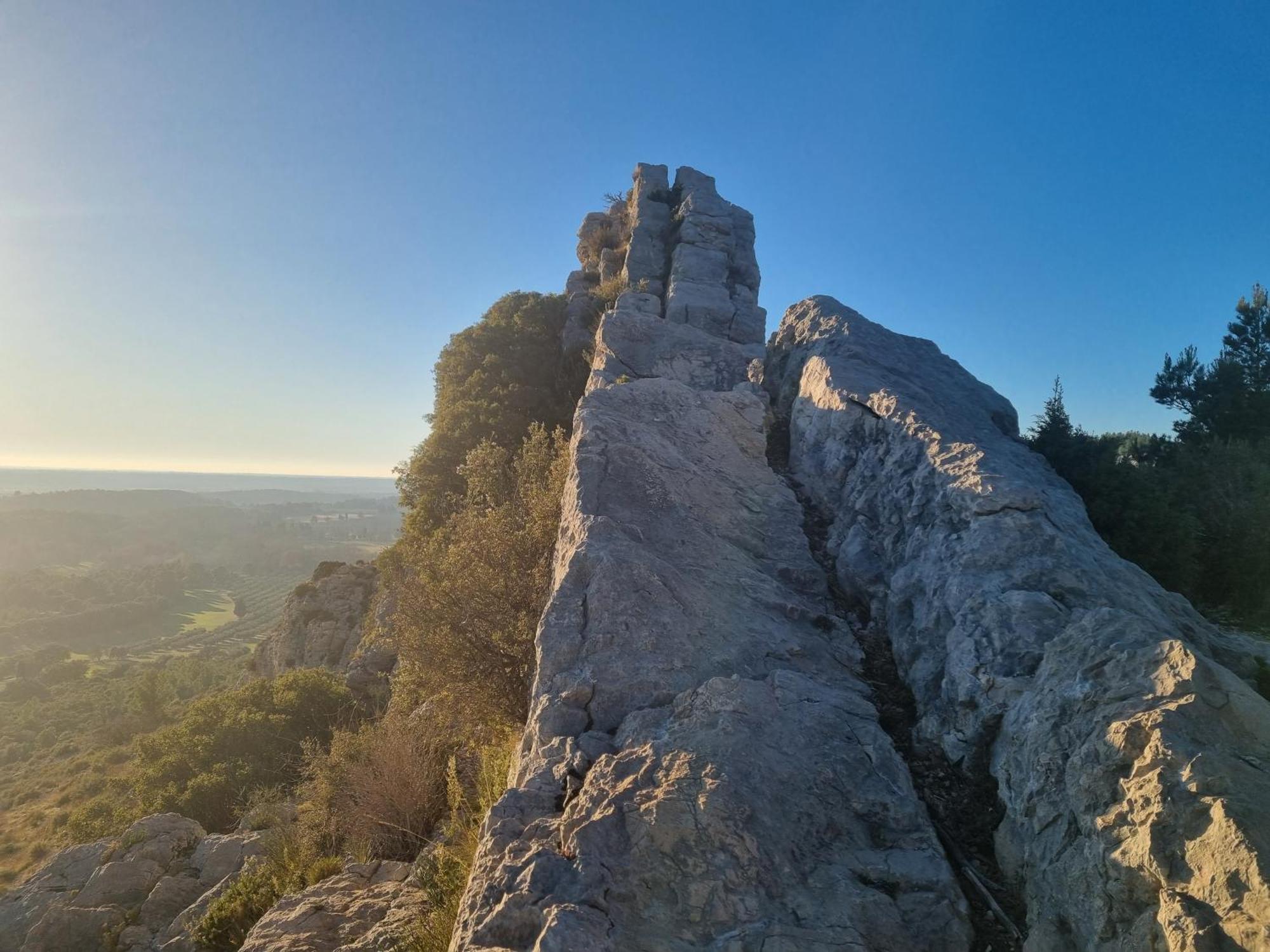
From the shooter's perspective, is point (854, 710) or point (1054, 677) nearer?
point (1054, 677)

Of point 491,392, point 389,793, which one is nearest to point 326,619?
point 491,392

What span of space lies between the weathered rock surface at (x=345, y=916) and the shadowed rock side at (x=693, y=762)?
1996 millimetres

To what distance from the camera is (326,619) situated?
2558 cm

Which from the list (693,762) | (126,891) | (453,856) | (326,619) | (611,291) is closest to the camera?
(693,762)

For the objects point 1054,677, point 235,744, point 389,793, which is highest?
point 1054,677

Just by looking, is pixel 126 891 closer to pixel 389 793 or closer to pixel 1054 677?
pixel 389 793

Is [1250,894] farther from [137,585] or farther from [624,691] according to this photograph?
[137,585]

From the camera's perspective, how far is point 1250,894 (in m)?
2.92

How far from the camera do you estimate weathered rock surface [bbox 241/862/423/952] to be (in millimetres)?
5969

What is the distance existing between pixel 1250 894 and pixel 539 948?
3688mm

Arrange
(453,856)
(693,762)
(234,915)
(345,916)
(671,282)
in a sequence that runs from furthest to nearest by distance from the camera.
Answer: (671,282) → (234,915) → (345,916) → (453,856) → (693,762)

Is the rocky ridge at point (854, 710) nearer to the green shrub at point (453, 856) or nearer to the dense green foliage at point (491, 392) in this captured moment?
the green shrub at point (453, 856)

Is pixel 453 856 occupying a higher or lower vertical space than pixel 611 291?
lower

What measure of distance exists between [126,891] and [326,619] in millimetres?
15363
